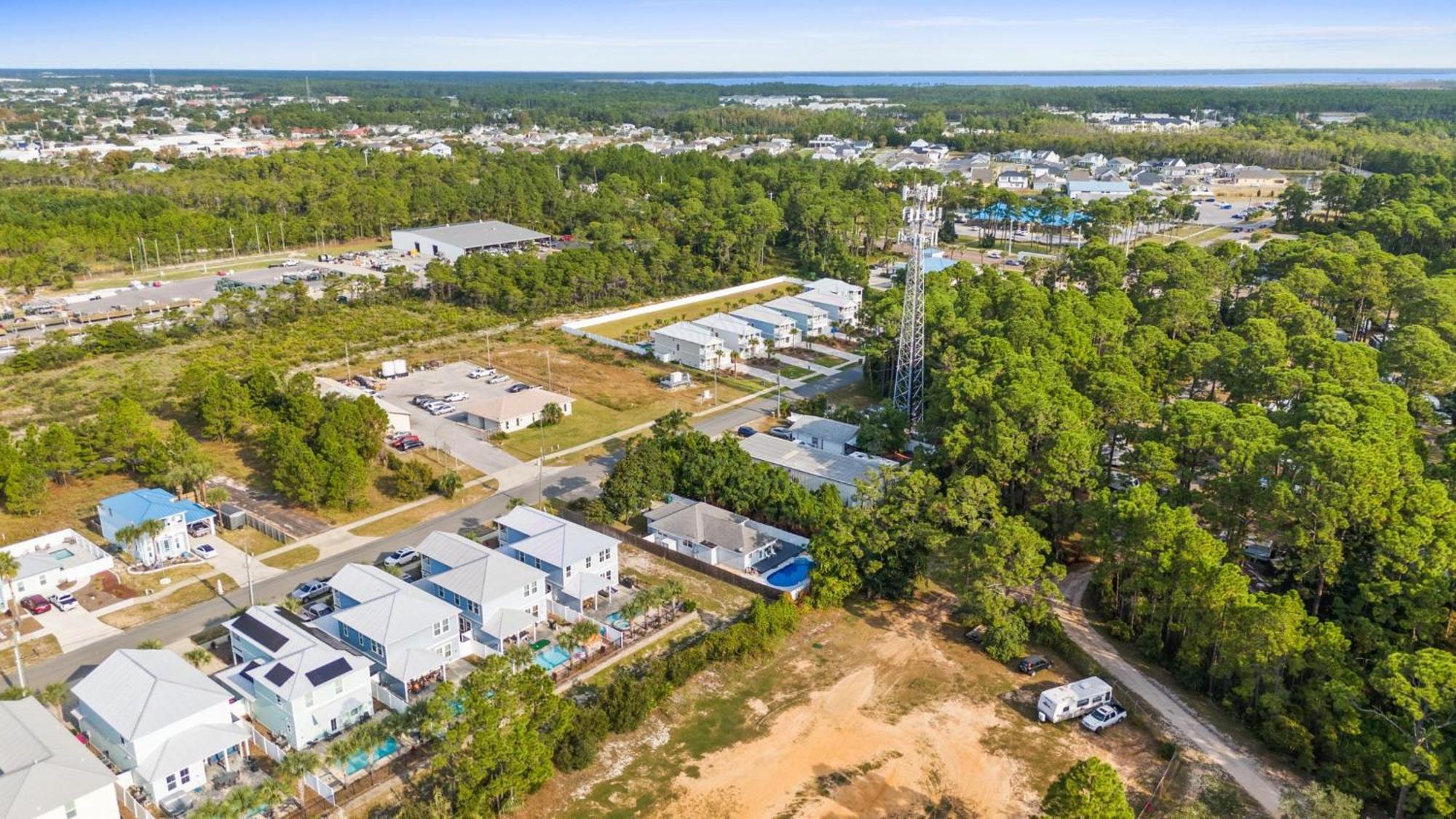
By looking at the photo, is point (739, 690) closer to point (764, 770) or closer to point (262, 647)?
point (764, 770)

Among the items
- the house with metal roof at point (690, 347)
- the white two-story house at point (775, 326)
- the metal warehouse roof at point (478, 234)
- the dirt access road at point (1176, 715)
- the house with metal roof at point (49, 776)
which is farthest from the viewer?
the metal warehouse roof at point (478, 234)

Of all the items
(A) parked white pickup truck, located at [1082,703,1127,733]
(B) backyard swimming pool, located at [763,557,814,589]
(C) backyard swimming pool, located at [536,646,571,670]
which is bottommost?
(A) parked white pickup truck, located at [1082,703,1127,733]

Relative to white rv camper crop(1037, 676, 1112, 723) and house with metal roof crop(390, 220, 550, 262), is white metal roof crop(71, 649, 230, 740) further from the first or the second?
house with metal roof crop(390, 220, 550, 262)

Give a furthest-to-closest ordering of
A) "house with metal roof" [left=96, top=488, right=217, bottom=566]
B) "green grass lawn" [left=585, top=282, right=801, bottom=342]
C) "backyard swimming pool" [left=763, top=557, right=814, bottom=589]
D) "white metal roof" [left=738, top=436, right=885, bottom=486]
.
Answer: "green grass lawn" [left=585, top=282, right=801, bottom=342]
"white metal roof" [left=738, top=436, right=885, bottom=486]
"house with metal roof" [left=96, top=488, right=217, bottom=566]
"backyard swimming pool" [left=763, top=557, right=814, bottom=589]

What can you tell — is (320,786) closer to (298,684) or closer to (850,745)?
(298,684)

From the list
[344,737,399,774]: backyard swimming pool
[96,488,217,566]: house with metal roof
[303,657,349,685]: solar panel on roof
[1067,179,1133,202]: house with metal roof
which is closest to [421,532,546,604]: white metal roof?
[303,657,349,685]: solar panel on roof

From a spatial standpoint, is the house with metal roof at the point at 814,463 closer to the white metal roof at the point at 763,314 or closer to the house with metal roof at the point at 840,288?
the white metal roof at the point at 763,314

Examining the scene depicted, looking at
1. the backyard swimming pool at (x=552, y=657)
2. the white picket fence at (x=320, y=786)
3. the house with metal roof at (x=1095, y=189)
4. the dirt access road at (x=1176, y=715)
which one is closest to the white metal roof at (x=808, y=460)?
the dirt access road at (x=1176, y=715)
